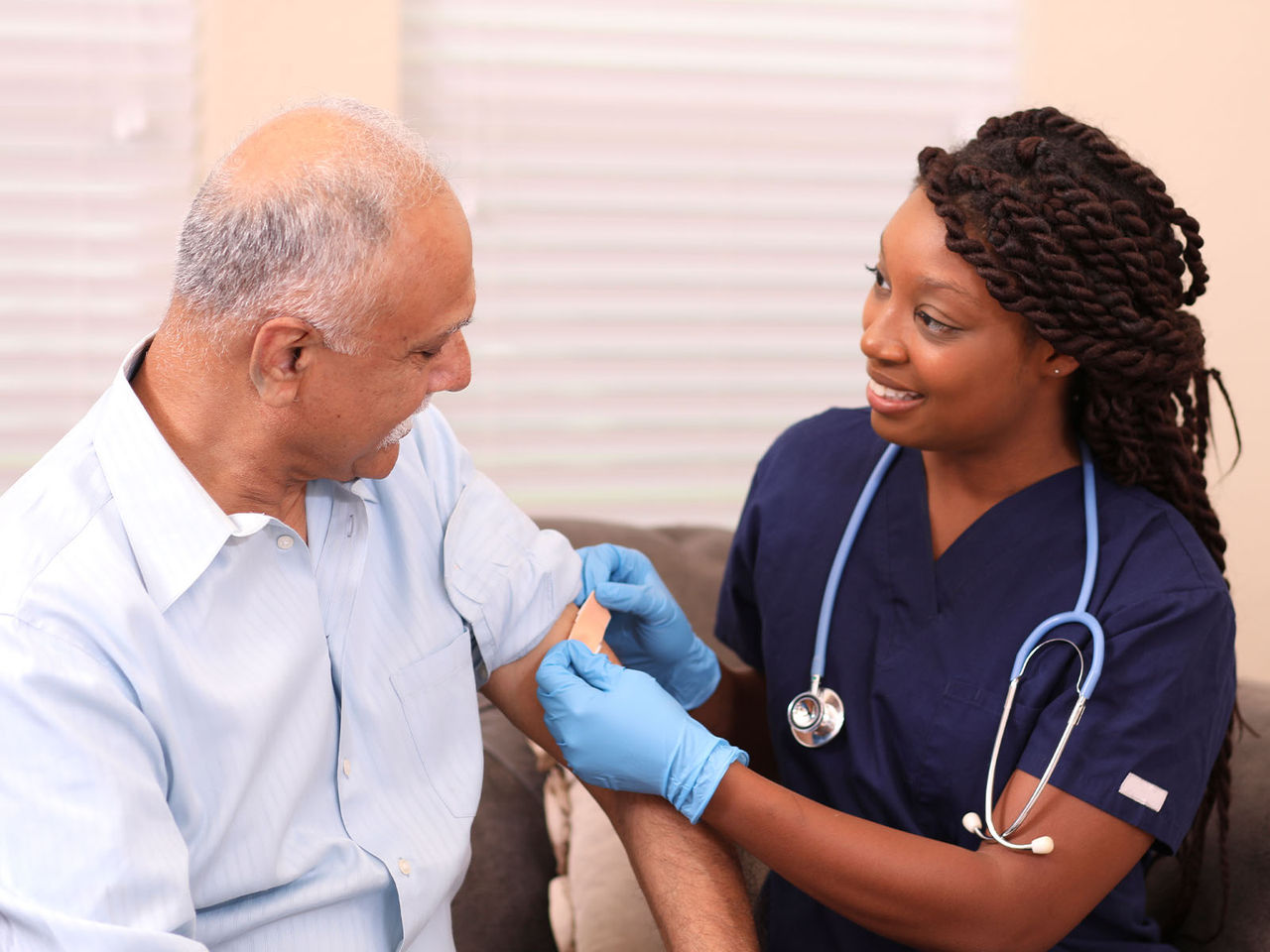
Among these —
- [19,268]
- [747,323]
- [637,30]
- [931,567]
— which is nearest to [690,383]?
[747,323]

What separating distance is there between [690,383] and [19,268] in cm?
134

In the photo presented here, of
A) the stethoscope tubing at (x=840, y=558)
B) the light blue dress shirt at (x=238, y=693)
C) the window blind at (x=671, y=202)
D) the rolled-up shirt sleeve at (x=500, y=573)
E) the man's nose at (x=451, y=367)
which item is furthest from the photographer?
the window blind at (x=671, y=202)

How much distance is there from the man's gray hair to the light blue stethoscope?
0.72 meters

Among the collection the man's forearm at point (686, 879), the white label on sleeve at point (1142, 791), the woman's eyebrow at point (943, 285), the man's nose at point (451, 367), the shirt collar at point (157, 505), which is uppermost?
the woman's eyebrow at point (943, 285)

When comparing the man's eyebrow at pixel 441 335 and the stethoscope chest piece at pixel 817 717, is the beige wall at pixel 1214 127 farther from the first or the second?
the man's eyebrow at pixel 441 335

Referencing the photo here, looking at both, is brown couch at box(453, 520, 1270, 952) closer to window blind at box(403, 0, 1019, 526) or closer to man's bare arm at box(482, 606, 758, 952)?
man's bare arm at box(482, 606, 758, 952)

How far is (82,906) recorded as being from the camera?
929 millimetres

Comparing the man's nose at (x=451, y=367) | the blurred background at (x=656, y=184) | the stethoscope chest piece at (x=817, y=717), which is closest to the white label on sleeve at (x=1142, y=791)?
the stethoscope chest piece at (x=817, y=717)

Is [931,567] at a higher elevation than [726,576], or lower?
higher

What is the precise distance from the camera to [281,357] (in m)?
1.10

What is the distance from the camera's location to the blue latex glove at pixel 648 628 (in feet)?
4.96

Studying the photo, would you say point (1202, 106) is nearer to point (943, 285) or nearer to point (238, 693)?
point (943, 285)

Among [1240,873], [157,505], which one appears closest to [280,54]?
[157,505]

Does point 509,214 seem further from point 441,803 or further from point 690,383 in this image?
point 441,803
